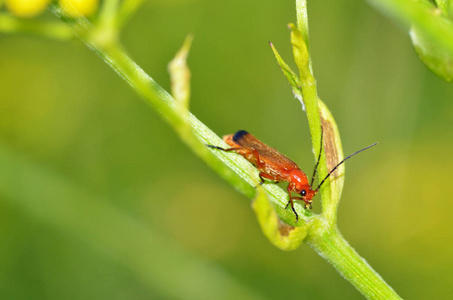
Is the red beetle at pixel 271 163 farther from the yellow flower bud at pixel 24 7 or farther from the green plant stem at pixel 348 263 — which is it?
the yellow flower bud at pixel 24 7

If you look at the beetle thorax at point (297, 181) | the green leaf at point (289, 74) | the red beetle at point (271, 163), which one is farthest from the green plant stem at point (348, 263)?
the beetle thorax at point (297, 181)

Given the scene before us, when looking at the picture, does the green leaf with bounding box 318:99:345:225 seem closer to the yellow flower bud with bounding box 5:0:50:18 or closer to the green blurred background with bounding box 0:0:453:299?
the yellow flower bud with bounding box 5:0:50:18

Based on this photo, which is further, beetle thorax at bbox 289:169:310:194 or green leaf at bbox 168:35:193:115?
beetle thorax at bbox 289:169:310:194

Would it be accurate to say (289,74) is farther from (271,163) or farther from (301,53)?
(271,163)

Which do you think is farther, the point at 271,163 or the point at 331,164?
the point at 271,163

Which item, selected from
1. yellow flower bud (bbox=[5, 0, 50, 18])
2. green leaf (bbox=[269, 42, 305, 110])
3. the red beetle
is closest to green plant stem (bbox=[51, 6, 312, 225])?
yellow flower bud (bbox=[5, 0, 50, 18])

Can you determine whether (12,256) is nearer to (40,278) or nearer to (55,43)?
(40,278)

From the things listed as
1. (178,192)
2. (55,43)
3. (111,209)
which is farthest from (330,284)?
(55,43)

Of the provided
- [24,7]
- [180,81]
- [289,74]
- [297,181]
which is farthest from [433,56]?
[297,181]
